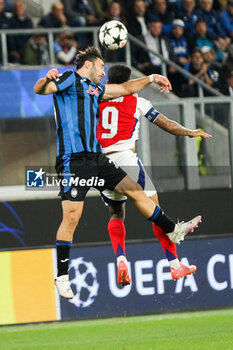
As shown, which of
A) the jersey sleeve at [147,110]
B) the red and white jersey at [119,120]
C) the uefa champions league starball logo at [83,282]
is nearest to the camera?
the jersey sleeve at [147,110]

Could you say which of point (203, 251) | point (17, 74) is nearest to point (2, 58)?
point (17, 74)

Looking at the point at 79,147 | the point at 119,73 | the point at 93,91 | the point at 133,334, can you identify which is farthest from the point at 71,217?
the point at 133,334

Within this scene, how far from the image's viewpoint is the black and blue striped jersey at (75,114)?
8.03 m

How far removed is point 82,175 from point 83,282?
4.12m

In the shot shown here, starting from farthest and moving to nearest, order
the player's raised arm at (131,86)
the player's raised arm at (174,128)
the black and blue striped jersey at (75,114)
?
the player's raised arm at (174,128) < the player's raised arm at (131,86) < the black and blue striped jersey at (75,114)

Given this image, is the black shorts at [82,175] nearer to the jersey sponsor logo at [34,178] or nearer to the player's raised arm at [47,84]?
the player's raised arm at [47,84]

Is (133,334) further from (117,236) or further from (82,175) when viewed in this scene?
(82,175)

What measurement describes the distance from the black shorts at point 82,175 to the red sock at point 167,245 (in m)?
0.99

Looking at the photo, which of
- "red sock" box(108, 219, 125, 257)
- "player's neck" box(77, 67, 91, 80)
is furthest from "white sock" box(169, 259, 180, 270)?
"player's neck" box(77, 67, 91, 80)

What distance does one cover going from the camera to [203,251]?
40.5 ft

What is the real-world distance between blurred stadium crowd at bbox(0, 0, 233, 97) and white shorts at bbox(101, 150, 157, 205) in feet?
13.7

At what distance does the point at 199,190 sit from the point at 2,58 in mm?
3457

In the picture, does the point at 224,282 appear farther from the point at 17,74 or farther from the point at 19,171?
the point at 17,74

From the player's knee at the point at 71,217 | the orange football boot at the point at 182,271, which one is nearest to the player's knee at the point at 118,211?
the orange football boot at the point at 182,271
